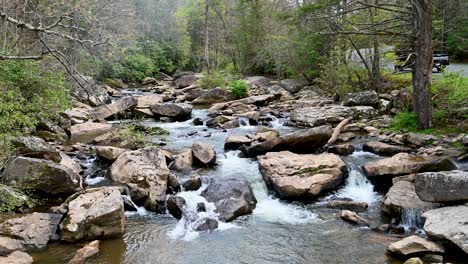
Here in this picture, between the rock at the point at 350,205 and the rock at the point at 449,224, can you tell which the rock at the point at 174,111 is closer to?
the rock at the point at 350,205

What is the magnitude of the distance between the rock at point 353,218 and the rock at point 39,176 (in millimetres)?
6069

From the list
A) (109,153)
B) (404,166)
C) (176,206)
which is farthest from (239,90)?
(176,206)

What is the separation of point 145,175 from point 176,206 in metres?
1.41

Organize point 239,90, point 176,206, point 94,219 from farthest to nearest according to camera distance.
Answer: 1. point 239,90
2. point 176,206
3. point 94,219

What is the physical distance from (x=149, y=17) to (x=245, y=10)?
15.2 meters

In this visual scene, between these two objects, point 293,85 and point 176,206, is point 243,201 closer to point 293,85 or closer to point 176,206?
point 176,206

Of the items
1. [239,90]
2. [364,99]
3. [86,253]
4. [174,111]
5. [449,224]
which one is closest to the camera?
[449,224]

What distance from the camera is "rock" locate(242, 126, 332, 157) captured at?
11.7 meters

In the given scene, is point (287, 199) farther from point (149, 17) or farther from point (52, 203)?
point (149, 17)

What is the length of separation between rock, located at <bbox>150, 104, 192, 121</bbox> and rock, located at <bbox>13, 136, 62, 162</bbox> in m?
8.48

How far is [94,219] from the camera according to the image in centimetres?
756

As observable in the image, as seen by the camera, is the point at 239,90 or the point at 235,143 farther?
the point at 239,90

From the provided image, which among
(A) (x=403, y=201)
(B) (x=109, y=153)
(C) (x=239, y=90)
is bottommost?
(A) (x=403, y=201)

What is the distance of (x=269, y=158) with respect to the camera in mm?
10711
